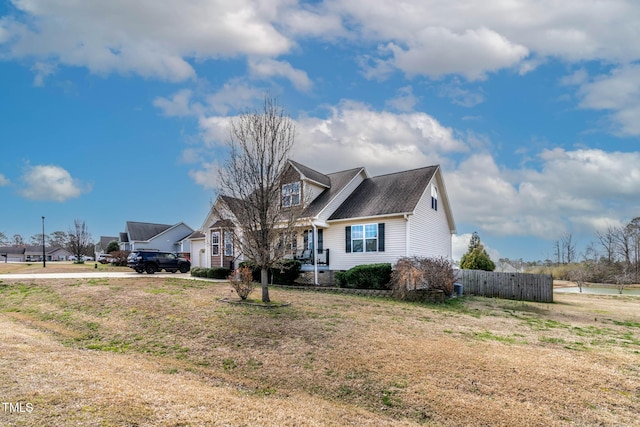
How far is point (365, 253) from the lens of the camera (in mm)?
20703

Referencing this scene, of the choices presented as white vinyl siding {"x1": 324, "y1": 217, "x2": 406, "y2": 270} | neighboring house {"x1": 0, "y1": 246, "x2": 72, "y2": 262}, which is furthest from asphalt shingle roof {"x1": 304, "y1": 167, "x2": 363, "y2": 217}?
neighboring house {"x1": 0, "y1": 246, "x2": 72, "y2": 262}

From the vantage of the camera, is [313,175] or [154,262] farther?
[154,262]

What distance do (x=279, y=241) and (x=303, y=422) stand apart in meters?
8.21

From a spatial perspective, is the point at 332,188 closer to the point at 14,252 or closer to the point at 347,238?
the point at 347,238

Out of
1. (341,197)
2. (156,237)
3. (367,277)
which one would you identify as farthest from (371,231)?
(156,237)

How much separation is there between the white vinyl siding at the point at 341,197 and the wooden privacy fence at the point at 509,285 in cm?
869

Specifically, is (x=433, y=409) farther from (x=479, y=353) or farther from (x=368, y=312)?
(x=368, y=312)

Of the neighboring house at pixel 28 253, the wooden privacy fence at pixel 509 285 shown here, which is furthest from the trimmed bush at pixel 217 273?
the neighboring house at pixel 28 253

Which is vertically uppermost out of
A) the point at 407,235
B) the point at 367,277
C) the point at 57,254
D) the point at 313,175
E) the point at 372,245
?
the point at 313,175

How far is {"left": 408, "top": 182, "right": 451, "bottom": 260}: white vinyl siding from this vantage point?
798 inches

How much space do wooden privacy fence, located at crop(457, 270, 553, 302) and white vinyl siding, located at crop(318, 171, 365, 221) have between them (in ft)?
28.5

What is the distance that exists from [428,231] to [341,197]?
579 centimetres

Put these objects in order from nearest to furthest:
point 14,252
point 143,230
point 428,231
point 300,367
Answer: point 300,367
point 428,231
point 143,230
point 14,252

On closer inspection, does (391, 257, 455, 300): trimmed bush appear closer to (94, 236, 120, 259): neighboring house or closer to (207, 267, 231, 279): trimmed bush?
(207, 267, 231, 279): trimmed bush
